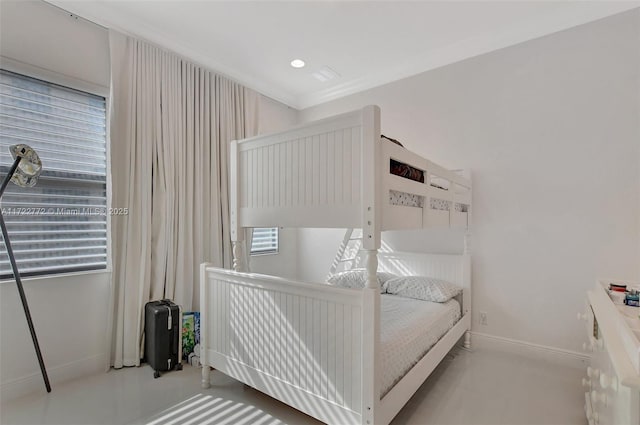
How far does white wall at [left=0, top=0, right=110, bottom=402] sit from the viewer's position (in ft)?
6.73

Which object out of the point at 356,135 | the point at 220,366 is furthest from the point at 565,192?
the point at 220,366

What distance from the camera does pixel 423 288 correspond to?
269 cm

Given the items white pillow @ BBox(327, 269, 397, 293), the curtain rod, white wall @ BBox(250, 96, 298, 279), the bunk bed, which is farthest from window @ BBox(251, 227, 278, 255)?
the curtain rod

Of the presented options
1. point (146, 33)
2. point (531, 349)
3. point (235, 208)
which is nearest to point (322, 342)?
point (235, 208)

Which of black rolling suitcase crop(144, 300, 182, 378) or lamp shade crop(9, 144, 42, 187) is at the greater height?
lamp shade crop(9, 144, 42, 187)

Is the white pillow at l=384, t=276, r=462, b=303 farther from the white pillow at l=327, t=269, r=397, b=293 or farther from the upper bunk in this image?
the upper bunk

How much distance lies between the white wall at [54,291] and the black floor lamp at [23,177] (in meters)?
0.15

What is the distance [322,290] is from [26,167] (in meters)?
1.99

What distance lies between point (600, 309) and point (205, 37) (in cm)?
325

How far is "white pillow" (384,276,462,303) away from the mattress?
5 cm

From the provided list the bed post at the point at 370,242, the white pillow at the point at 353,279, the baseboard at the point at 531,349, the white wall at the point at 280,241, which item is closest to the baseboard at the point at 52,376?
the white wall at the point at 280,241

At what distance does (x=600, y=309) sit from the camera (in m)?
1.41

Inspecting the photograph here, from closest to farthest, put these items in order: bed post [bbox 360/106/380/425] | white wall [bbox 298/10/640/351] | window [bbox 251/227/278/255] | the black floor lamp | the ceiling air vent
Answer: bed post [bbox 360/106/380/425] → the black floor lamp → white wall [bbox 298/10/640/351] → the ceiling air vent → window [bbox 251/227/278/255]

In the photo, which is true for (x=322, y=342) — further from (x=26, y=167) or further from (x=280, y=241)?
(x=280, y=241)
